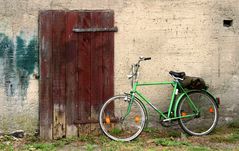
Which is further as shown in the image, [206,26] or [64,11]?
[206,26]

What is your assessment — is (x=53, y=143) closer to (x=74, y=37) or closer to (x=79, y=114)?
(x=79, y=114)

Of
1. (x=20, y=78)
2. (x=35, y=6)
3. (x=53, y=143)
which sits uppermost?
(x=35, y=6)

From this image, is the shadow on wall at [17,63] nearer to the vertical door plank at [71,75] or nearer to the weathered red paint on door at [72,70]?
the weathered red paint on door at [72,70]

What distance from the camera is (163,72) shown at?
299 inches

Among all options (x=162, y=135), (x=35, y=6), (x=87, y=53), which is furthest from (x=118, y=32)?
(x=162, y=135)

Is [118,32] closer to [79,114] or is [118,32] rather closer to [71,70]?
[71,70]

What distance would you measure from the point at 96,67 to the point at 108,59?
0.25m

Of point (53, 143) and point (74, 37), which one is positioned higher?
point (74, 37)

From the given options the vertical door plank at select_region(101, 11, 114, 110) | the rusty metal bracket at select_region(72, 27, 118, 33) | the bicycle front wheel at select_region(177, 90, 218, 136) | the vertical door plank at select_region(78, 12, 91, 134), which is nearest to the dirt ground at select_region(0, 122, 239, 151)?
the bicycle front wheel at select_region(177, 90, 218, 136)

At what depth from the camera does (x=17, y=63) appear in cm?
712

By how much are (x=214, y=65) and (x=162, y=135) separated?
1570mm

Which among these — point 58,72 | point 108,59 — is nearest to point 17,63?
point 58,72

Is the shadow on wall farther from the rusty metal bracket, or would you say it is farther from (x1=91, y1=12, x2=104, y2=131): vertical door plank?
→ (x1=91, y1=12, x2=104, y2=131): vertical door plank

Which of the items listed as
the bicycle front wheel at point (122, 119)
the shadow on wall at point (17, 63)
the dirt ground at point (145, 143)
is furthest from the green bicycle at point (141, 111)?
the shadow on wall at point (17, 63)
